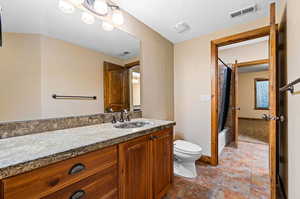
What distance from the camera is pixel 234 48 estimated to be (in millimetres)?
3402

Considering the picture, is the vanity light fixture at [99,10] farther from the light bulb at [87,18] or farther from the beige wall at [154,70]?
the beige wall at [154,70]

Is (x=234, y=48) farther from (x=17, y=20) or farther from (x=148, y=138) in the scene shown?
(x=17, y=20)

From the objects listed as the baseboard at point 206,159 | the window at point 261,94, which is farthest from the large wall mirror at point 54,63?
the window at point 261,94

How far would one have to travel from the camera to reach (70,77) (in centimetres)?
129

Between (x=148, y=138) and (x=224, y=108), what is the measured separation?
2620 mm

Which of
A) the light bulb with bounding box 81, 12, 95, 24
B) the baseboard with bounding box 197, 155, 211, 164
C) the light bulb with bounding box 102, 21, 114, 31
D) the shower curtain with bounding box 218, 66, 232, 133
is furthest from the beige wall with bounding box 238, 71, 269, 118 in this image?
the light bulb with bounding box 81, 12, 95, 24

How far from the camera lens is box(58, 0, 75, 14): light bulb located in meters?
1.21

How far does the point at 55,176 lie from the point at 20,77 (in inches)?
30.8

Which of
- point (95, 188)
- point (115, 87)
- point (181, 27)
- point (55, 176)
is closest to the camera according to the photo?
point (55, 176)

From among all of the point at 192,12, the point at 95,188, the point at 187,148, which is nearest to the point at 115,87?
the point at 95,188

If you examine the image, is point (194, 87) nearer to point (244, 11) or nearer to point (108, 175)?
point (244, 11)

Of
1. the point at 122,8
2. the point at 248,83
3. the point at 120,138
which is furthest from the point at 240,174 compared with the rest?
the point at 248,83

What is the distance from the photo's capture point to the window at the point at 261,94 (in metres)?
6.06

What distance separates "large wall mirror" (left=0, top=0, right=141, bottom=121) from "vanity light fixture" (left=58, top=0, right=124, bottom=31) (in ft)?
0.15
